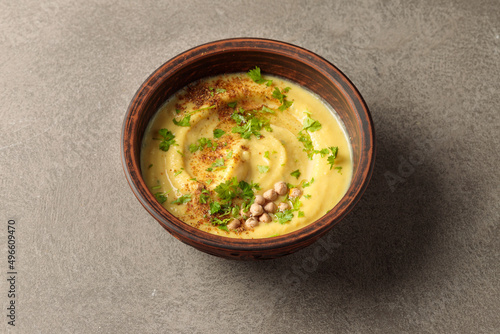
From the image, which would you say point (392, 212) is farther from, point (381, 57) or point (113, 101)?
point (113, 101)

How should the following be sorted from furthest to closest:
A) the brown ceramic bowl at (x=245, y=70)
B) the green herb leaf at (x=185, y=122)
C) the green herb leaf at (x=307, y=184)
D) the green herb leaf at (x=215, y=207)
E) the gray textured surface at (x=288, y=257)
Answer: the gray textured surface at (x=288, y=257) → the green herb leaf at (x=185, y=122) → the green herb leaf at (x=307, y=184) → the green herb leaf at (x=215, y=207) → the brown ceramic bowl at (x=245, y=70)

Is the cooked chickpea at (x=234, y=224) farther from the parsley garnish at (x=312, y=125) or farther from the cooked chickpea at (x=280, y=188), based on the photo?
the parsley garnish at (x=312, y=125)

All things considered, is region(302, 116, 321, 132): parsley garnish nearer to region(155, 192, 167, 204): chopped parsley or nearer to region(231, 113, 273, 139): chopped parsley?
region(231, 113, 273, 139): chopped parsley

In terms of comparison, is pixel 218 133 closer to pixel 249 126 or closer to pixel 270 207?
pixel 249 126

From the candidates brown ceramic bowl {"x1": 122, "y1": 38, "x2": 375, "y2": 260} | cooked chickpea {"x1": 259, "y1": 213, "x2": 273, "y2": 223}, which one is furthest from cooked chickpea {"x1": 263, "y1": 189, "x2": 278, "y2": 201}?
brown ceramic bowl {"x1": 122, "y1": 38, "x2": 375, "y2": 260}

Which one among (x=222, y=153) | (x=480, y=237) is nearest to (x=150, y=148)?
(x=222, y=153)

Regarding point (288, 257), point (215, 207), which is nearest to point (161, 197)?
point (215, 207)

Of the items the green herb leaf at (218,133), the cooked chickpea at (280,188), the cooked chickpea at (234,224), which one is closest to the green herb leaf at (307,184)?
the cooked chickpea at (280,188)
